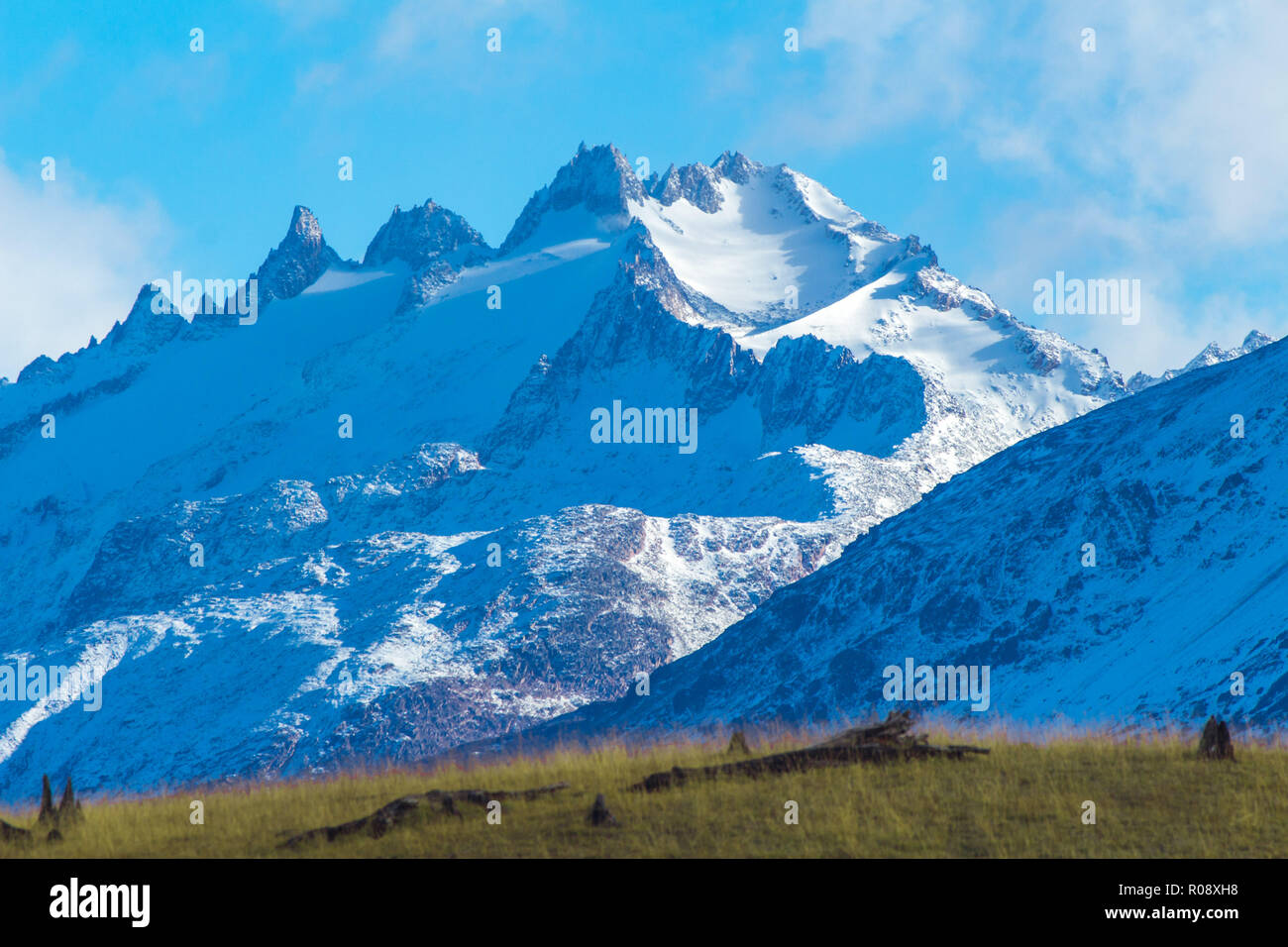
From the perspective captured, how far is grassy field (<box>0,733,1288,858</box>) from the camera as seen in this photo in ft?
59.5

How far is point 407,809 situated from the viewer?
786 inches

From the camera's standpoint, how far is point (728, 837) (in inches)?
731

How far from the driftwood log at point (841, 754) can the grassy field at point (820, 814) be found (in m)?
0.27

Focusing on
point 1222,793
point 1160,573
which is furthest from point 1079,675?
point 1222,793

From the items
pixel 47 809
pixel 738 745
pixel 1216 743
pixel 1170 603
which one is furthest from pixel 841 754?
pixel 1170 603

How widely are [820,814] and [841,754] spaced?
3.24 meters

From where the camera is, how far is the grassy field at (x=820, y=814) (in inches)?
714

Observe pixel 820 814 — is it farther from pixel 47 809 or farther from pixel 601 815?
pixel 47 809

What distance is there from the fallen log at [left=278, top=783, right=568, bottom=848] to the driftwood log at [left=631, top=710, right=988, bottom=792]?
1.74 metres

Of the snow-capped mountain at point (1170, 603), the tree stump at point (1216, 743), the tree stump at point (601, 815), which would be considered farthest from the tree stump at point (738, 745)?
the snow-capped mountain at point (1170, 603)
